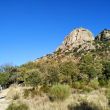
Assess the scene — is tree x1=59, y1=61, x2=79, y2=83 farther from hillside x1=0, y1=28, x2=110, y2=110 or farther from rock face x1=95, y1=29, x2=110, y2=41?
rock face x1=95, y1=29, x2=110, y2=41

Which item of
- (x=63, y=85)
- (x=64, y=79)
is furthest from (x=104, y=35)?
(x=63, y=85)

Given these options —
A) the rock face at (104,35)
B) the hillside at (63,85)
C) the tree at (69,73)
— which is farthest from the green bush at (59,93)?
→ the rock face at (104,35)

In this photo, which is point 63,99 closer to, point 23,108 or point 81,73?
point 23,108

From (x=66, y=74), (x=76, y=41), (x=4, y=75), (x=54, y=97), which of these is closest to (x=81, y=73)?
(x=66, y=74)

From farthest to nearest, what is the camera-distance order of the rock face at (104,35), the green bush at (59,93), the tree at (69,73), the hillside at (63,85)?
the rock face at (104,35)
the tree at (69,73)
the green bush at (59,93)
the hillside at (63,85)

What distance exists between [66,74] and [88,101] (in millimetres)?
41299

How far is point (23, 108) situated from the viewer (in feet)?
47.1

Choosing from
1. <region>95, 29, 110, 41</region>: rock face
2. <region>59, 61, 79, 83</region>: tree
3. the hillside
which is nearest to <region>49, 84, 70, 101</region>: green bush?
the hillside

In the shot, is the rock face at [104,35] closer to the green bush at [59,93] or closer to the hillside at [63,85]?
the hillside at [63,85]

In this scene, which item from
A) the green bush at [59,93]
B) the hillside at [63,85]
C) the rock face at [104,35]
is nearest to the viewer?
the hillside at [63,85]

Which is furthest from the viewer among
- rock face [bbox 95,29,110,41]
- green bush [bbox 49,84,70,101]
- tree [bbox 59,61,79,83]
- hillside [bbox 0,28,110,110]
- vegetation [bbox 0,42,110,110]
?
rock face [bbox 95,29,110,41]

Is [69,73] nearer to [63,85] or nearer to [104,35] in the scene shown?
[63,85]

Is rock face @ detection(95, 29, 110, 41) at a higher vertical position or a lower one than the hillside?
higher

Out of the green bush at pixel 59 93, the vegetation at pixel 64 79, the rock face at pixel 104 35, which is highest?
the rock face at pixel 104 35
